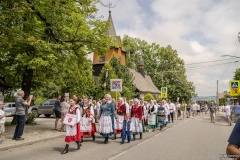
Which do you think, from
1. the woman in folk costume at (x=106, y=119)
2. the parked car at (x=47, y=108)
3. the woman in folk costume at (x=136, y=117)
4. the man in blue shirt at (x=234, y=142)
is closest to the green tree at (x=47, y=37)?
the woman in folk costume at (x=106, y=119)

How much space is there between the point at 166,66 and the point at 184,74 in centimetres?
A: 564

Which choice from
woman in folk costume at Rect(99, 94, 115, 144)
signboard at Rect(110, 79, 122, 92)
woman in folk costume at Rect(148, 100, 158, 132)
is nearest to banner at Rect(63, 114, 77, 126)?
woman in folk costume at Rect(99, 94, 115, 144)

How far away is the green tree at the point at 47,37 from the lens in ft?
35.5

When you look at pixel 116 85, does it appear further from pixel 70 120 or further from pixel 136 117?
pixel 70 120

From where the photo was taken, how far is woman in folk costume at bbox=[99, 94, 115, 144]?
33.0 ft

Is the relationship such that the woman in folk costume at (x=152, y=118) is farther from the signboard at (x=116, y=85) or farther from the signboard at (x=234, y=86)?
the signboard at (x=234, y=86)

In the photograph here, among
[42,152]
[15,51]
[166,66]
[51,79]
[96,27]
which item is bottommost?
[42,152]

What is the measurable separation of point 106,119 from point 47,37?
602 centimetres

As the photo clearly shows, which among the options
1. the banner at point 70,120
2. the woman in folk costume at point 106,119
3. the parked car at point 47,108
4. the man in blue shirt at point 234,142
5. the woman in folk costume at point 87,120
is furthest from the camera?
the parked car at point 47,108

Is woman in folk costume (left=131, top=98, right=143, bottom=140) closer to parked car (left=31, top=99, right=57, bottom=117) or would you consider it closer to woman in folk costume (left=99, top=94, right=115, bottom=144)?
woman in folk costume (left=99, top=94, right=115, bottom=144)

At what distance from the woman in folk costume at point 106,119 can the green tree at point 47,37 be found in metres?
3.60

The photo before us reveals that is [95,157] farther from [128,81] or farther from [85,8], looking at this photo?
[128,81]

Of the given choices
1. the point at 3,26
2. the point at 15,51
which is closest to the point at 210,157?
the point at 3,26

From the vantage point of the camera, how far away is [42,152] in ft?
27.8
